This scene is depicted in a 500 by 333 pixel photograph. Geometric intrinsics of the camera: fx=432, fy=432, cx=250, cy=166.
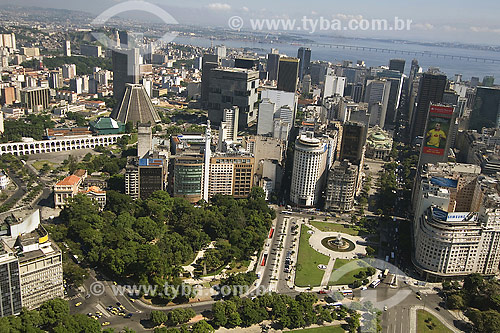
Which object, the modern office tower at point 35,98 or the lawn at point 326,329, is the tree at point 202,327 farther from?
the modern office tower at point 35,98

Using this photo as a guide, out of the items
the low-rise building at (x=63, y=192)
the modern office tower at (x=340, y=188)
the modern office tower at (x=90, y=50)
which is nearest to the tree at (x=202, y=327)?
the low-rise building at (x=63, y=192)

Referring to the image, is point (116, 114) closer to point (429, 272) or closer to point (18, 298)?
point (18, 298)

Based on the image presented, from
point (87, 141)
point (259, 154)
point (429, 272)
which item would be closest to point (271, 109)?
point (259, 154)

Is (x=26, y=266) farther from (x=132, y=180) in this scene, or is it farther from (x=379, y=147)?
(x=379, y=147)

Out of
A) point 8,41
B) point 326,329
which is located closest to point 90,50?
point 8,41

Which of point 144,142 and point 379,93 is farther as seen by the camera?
point 379,93

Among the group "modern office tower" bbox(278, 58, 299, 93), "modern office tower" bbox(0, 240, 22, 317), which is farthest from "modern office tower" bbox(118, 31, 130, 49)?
"modern office tower" bbox(0, 240, 22, 317)
